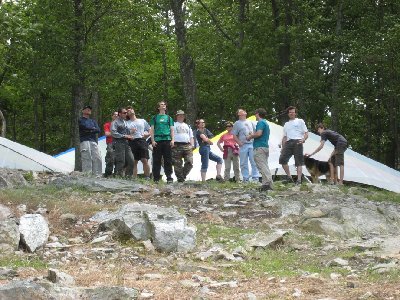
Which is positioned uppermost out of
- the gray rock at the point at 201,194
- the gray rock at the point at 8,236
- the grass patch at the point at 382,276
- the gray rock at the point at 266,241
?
the gray rock at the point at 201,194

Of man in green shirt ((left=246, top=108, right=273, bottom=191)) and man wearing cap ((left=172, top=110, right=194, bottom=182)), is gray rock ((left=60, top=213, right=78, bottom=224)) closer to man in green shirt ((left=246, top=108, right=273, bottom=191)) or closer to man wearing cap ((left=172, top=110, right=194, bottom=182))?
man in green shirt ((left=246, top=108, right=273, bottom=191))

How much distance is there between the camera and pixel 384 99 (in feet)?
108

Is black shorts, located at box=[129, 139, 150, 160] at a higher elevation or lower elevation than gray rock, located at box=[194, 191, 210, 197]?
higher

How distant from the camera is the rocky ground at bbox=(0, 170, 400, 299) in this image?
785 centimetres

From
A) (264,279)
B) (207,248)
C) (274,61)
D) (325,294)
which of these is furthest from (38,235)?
(274,61)

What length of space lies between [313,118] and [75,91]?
11.4m

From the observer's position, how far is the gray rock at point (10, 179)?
14.6 m

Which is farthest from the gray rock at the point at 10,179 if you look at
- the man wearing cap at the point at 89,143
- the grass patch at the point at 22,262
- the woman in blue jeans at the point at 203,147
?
the grass patch at the point at 22,262

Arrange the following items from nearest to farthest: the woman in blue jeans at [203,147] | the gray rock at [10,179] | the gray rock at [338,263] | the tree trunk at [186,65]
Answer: the gray rock at [338,263] < the gray rock at [10,179] < the woman in blue jeans at [203,147] < the tree trunk at [186,65]

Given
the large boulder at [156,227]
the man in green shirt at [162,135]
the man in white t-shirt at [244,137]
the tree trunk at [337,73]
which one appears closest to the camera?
the large boulder at [156,227]

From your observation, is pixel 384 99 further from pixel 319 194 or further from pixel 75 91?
pixel 319 194

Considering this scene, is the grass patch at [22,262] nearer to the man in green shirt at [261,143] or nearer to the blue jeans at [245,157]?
the man in green shirt at [261,143]

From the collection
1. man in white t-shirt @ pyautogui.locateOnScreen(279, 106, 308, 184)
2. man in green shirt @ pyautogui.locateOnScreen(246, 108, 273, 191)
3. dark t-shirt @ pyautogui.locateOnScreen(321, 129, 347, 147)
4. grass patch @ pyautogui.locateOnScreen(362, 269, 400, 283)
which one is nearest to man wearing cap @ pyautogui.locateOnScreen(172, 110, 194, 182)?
man in white t-shirt @ pyautogui.locateOnScreen(279, 106, 308, 184)

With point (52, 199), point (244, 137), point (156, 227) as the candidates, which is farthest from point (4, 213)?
point (244, 137)
